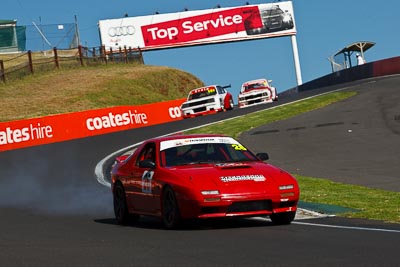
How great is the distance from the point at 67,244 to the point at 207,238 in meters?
1.49

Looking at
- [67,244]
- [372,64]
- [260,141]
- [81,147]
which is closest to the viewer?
[67,244]

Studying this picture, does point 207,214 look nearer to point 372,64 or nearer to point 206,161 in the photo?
point 206,161

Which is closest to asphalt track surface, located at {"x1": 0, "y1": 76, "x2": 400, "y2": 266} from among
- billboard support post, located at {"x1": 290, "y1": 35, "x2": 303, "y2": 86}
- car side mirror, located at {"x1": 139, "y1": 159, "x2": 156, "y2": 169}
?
car side mirror, located at {"x1": 139, "y1": 159, "x2": 156, "y2": 169}

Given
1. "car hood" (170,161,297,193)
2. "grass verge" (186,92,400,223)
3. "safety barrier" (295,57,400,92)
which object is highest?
"safety barrier" (295,57,400,92)

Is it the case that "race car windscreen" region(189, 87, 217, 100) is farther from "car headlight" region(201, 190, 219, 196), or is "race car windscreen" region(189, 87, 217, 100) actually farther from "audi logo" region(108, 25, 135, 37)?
"audi logo" region(108, 25, 135, 37)

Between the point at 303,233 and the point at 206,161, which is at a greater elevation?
the point at 206,161

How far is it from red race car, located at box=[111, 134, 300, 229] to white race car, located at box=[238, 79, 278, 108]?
124 feet

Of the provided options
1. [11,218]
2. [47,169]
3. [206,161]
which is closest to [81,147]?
[47,169]

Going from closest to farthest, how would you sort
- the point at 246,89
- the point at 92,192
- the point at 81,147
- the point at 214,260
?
the point at 214,260 < the point at 92,192 < the point at 81,147 < the point at 246,89

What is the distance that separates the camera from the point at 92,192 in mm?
20281

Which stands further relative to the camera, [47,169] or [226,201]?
[47,169]

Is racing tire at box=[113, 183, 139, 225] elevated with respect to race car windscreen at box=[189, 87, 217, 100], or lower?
lower

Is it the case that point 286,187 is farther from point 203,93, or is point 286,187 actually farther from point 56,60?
point 56,60

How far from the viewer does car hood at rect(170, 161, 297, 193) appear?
12.3 meters
